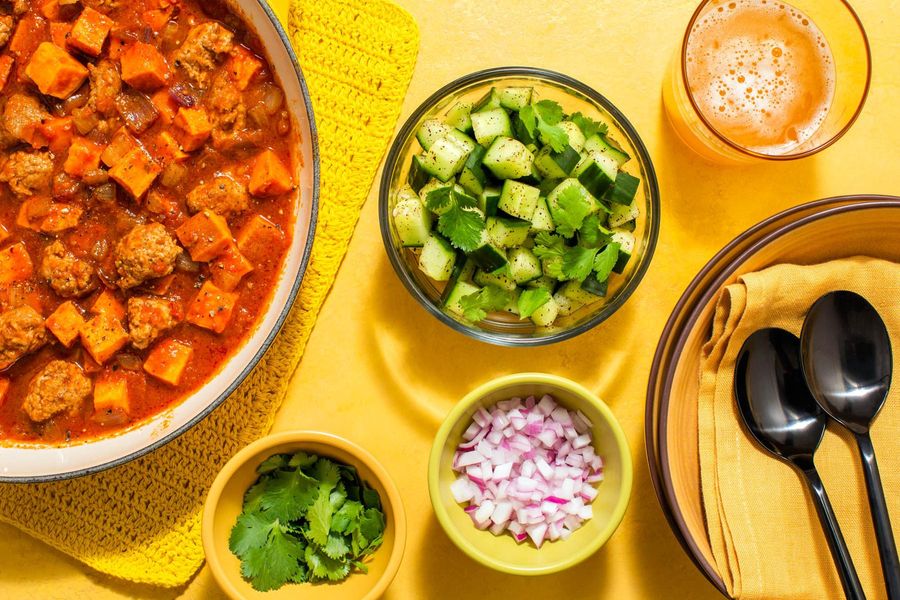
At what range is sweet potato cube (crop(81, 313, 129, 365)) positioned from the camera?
306 centimetres

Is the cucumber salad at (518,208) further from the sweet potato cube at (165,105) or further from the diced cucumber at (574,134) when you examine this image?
the sweet potato cube at (165,105)

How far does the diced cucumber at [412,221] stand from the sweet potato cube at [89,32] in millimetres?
1325

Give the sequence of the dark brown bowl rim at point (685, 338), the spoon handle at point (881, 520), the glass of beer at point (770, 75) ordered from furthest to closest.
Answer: the glass of beer at point (770, 75)
the dark brown bowl rim at point (685, 338)
the spoon handle at point (881, 520)

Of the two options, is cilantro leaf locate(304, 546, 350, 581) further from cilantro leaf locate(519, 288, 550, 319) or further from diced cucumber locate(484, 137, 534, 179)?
diced cucumber locate(484, 137, 534, 179)

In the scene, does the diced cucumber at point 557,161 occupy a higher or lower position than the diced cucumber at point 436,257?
higher

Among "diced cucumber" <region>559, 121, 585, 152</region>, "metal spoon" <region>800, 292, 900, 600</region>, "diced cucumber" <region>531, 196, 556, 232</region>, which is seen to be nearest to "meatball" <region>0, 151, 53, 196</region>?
"diced cucumber" <region>531, 196, 556, 232</region>

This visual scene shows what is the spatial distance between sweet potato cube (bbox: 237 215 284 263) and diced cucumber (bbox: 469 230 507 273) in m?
0.79

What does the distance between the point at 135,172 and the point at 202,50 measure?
0.54 meters

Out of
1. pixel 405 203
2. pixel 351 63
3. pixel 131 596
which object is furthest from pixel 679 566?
pixel 351 63

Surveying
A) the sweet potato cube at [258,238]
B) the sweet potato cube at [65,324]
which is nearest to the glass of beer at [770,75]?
the sweet potato cube at [258,238]

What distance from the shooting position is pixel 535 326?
3.22m

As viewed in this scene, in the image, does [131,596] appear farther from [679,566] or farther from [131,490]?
[679,566]

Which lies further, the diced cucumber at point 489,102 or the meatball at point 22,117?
the diced cucumber at point 489,102

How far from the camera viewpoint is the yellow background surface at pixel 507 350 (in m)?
3.44
